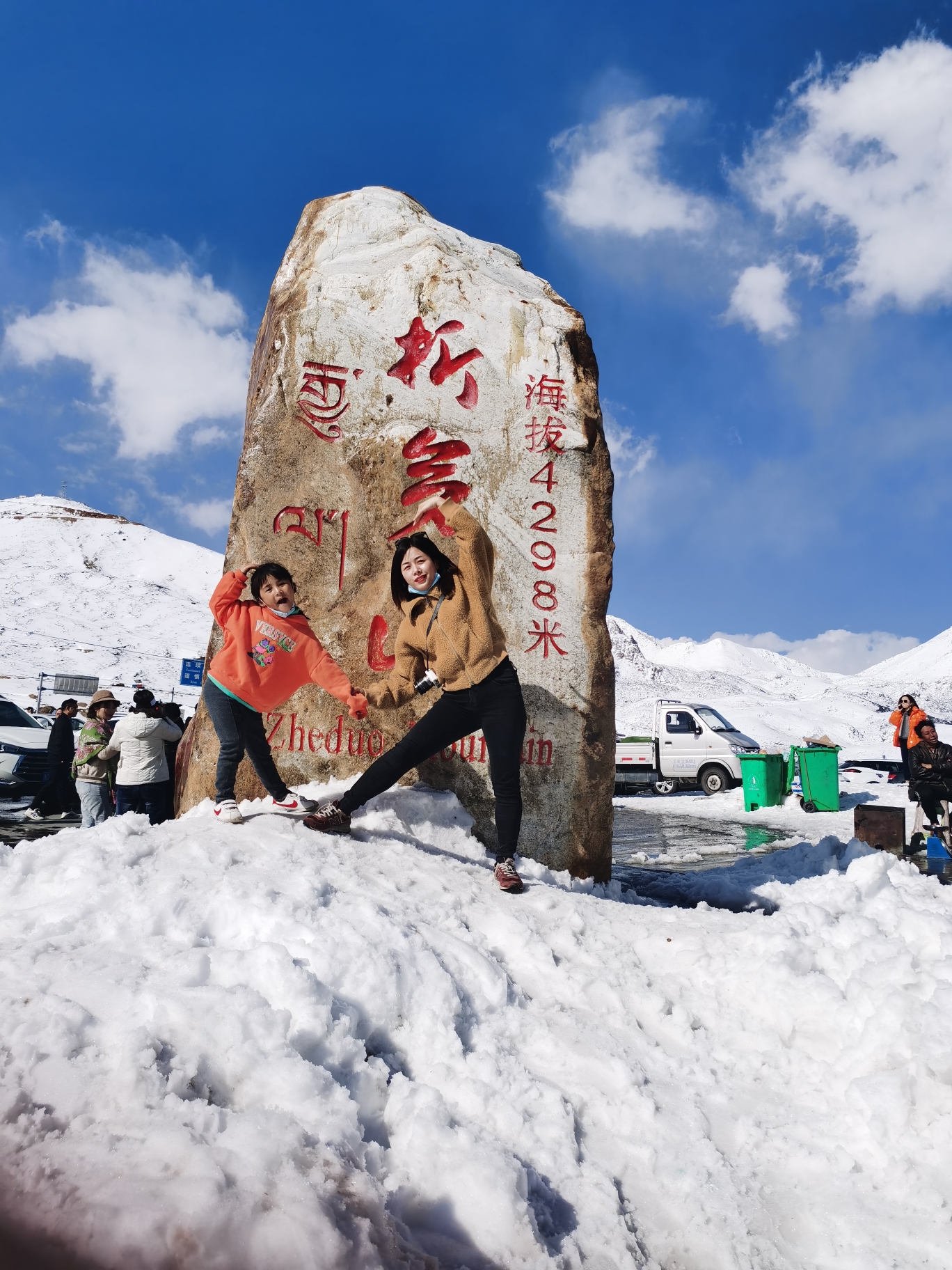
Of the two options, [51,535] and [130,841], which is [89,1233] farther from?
[51,535]

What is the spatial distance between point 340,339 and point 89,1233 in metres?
4.62

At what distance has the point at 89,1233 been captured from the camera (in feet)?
4.18

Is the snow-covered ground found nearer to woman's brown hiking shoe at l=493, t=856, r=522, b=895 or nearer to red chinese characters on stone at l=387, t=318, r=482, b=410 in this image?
woman's brown hiking shoe at l=493, t=856, r=522, b=895

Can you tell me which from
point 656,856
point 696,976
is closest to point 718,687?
point 656,856

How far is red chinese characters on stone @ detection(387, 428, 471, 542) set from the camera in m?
4.78

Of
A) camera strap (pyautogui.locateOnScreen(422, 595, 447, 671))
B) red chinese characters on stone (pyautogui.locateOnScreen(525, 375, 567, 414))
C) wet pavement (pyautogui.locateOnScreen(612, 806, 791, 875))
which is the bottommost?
wet pavement (pyautogui.locateOnScreen(612, 806, 791, 875))

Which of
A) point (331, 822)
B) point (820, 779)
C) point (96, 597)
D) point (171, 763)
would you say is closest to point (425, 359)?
point (331, 822)

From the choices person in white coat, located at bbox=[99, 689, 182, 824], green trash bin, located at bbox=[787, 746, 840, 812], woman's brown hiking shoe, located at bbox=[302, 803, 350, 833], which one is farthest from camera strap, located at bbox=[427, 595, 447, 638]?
green trash bin, located at bbox=[787, 746, 840, 812]

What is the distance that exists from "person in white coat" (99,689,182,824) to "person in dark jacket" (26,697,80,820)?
4047 millimetres

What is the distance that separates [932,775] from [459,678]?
17.5 ft

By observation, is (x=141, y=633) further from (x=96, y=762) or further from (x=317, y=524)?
(x=317, y=524)

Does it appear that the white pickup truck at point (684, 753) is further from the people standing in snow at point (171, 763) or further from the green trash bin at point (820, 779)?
the people standing in snow at point (171, 763)

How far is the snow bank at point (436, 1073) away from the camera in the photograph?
147 centimetres

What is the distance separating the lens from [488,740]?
3.62m
